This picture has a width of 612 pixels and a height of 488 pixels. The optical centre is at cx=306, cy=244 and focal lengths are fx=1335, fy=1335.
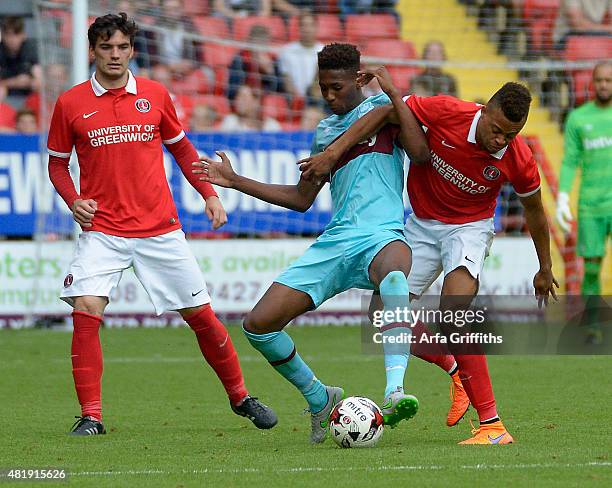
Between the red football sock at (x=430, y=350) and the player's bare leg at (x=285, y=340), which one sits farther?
the red football sock at (x=430, y=350)

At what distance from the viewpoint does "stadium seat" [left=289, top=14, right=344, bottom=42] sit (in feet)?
52.4

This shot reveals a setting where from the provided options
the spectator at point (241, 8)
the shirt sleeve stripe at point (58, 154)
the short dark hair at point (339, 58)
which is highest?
the short dark hair at point (339, 58)

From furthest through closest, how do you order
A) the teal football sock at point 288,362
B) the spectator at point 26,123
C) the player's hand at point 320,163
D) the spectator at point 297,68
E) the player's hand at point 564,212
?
1. the spectator at point 297,68
2. the spectator at point 26,123
3. the player's hand at point 564,212
4. the teal football sock at point 288,362
5. the player's hand at point 320,163

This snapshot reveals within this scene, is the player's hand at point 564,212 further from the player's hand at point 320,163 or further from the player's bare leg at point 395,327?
the player's hand at point 320,163

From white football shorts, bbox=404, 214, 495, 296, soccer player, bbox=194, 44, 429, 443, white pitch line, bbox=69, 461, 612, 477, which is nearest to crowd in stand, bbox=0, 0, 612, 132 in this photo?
white football shorts, bbox=404, 214, 495, 296

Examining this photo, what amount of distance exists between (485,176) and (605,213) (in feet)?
17.8

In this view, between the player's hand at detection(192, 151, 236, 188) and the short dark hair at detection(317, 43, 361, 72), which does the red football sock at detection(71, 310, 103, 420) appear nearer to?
the player's hand at detection(192, 151, 236, 188)

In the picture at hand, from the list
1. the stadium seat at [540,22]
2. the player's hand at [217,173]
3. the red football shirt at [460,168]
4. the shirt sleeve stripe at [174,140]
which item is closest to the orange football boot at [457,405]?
the red football shirt at [460,168]

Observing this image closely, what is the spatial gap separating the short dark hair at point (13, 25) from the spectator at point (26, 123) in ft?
3.91

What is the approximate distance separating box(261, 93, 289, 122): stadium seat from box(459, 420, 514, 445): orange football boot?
9089 mm

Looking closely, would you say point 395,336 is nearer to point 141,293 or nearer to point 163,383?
point 163,383

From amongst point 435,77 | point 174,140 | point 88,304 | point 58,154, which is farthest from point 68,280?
point 435,77

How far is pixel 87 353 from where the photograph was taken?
24.8 ft

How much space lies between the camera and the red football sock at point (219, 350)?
780 centimetres
